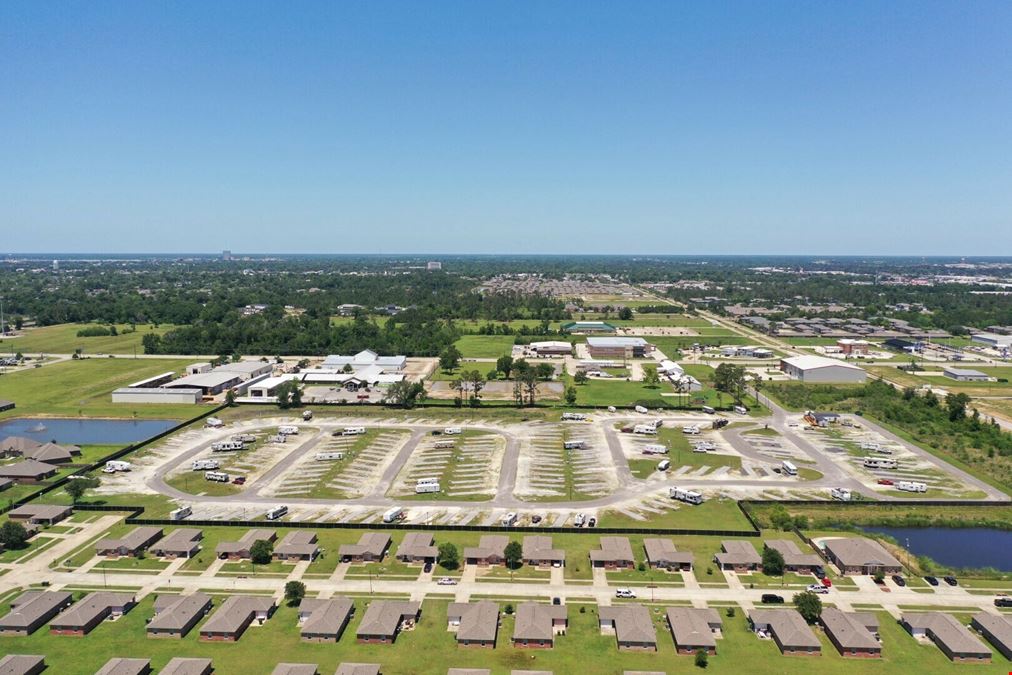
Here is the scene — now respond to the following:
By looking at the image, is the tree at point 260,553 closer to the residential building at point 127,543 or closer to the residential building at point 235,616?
the residential building at point 235,616

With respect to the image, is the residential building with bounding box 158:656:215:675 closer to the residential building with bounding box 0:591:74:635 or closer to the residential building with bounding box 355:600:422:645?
the residential building with bounding box 355:600:422:645

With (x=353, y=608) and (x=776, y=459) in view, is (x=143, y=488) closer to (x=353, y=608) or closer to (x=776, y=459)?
(x=353, y=608)

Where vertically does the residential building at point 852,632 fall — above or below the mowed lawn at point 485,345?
below

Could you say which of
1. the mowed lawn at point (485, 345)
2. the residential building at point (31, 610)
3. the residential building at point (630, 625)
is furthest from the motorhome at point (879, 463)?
the mowed lawn at point (485, 345)

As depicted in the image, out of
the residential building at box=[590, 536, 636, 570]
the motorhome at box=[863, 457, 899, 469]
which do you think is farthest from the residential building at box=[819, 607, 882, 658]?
the motorhome at box=[863, 457, 899, 469]

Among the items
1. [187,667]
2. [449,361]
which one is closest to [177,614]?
[187,667]

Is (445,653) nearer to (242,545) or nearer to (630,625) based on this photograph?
(630,625)
